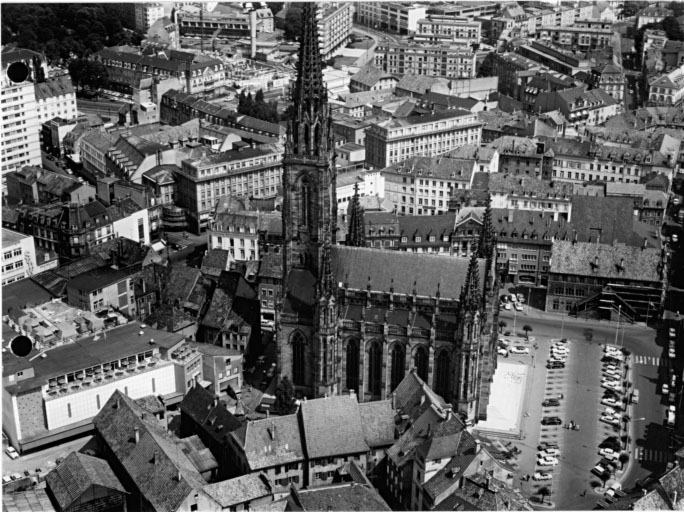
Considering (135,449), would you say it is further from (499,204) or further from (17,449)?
(499,204)

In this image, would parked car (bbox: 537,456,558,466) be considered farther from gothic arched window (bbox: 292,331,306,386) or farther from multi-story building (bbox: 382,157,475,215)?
multi-story building (bbox: 382,157,475,215)

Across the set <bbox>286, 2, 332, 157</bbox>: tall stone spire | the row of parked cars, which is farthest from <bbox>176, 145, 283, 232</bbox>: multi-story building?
the row of parked cars

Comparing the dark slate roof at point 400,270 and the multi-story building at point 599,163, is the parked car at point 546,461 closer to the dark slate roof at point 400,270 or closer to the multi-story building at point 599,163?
the dark slate roof at point 400,270

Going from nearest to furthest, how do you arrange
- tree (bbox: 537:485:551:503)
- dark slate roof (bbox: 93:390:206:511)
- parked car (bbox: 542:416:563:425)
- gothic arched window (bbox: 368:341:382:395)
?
dark slate roof (bbox: 93:390:206:511), tree (bbox: 537:485:551:503), gothic arched window (bbox: 368:341:382:395), parked car (bbox: 542:416:563:425)

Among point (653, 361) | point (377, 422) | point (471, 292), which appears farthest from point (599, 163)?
point (377, 422)

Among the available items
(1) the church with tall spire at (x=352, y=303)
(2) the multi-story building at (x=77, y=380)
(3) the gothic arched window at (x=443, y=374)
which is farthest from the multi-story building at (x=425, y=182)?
(2) the multi-story building at (x=77, y=380)

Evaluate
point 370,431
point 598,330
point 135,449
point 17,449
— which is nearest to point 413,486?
point 370,431

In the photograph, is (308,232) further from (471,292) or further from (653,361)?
(653,361)
